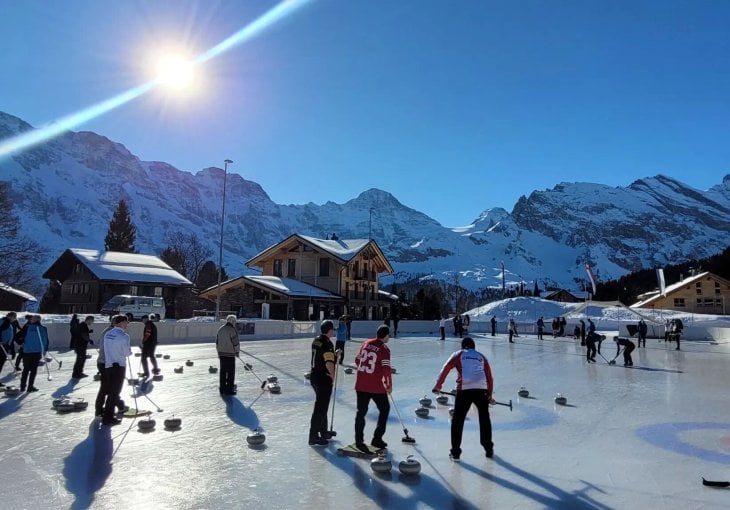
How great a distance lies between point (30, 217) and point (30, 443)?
215624mm

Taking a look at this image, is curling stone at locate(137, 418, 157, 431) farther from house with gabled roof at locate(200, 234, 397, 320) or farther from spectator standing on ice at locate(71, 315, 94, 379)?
house with gabled roof at locate(200, 234, 397, 320)

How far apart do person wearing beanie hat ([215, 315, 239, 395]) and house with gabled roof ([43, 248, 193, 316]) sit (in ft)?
124

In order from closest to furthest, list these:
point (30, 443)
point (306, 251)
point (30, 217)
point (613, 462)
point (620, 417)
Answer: point (613, 462) < point (30, 443) < point (620, 417) < point (306, 251) < point (30, 217)

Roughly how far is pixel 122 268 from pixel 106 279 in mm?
3023

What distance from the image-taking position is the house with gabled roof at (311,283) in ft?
163

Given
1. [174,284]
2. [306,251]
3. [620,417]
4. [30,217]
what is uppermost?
[30,217]

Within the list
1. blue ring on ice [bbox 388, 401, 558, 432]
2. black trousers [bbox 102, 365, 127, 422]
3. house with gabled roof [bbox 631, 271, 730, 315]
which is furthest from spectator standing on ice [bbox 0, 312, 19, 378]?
house with gabled roof [bbox 631, 271, 730, 315]

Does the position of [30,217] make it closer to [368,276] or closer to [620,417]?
[368,276]

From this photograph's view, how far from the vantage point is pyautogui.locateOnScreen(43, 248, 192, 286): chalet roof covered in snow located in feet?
151

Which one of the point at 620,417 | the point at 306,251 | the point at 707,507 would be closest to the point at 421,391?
the point at 620,417

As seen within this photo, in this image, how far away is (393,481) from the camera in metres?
5.77

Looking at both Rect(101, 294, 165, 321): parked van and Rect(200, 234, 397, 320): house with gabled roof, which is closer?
Rect(101, 294, 165, 321): parked van

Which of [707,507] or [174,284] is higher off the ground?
[174,284]

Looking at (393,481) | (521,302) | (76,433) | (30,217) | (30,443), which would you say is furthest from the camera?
(30,217)
